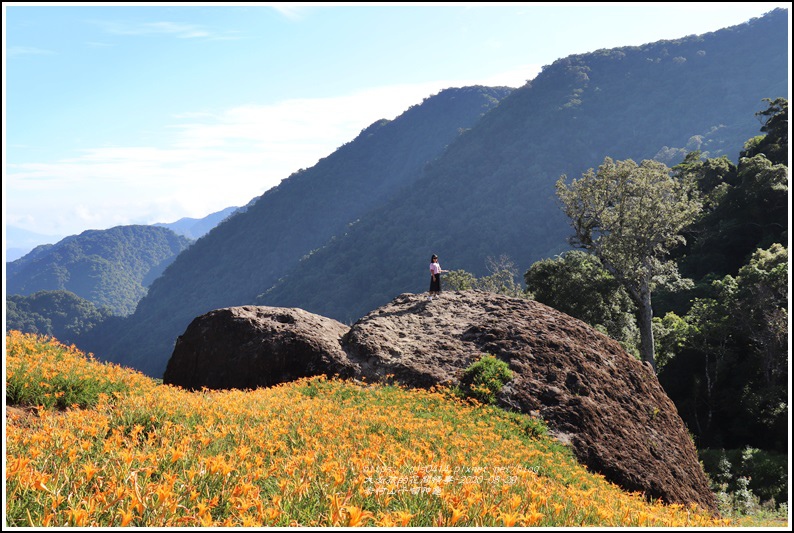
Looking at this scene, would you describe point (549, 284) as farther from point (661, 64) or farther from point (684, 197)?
point (661, 64)

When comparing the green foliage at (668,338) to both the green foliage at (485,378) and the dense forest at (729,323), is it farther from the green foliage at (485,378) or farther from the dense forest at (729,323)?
the green foliage at (485,378)

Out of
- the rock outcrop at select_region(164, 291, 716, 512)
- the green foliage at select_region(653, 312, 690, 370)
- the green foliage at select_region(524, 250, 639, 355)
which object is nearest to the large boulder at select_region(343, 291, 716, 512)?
the rock outcrop at select_region(164, 291, 716, 512)

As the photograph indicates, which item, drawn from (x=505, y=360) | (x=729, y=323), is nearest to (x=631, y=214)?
(x=729, y=323)

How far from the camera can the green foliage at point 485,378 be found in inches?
458

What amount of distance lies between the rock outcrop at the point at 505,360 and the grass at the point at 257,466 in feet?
6.81

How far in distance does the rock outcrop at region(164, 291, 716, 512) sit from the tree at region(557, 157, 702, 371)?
16380 millimetres

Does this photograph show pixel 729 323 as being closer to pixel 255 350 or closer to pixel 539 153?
pixel 255 350

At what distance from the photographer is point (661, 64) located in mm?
189875

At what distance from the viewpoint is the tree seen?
29.9 metres

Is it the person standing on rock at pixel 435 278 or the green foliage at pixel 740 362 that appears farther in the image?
the green foliage at pixel 740 362

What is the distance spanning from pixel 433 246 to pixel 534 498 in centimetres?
14484

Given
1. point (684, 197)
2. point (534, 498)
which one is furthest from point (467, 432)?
point (684, 197)

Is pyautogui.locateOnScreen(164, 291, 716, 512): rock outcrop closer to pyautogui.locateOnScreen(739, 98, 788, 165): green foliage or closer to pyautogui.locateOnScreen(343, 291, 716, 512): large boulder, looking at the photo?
pyautogui.locateOnScreen(343, 291, 716, 512): large boulder

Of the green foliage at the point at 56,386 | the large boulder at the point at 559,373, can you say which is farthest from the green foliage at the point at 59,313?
the green foliage at the point at 56,386
